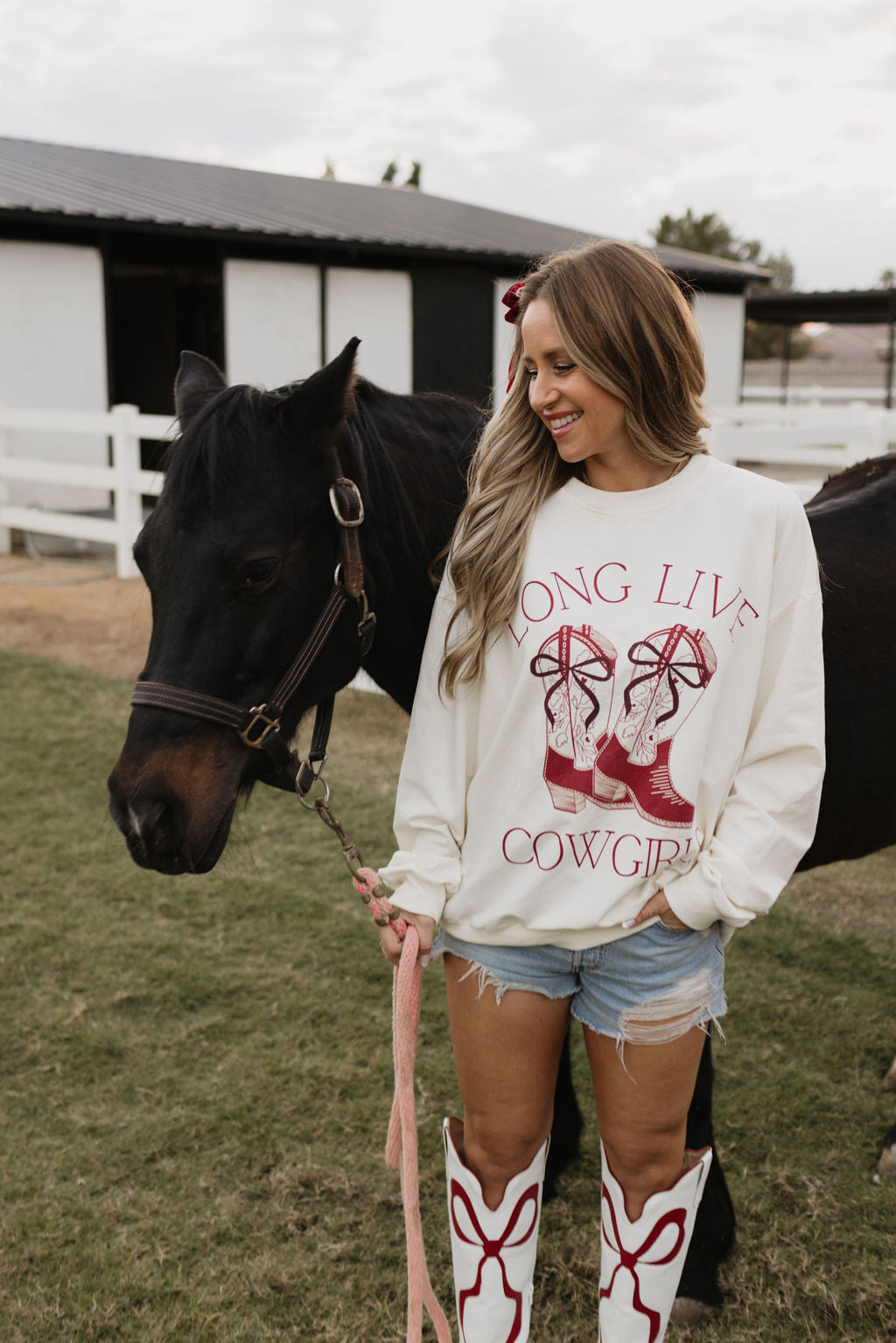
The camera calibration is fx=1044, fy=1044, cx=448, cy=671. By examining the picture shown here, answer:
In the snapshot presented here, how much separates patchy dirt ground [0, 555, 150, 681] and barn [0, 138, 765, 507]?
2.22m

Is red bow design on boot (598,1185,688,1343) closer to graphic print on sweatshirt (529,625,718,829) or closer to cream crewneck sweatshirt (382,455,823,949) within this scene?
cream crewneck sweatshirt (382,455,823,949)

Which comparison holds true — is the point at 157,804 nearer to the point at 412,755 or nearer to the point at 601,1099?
the point at 412,755

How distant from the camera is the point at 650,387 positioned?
1411mm

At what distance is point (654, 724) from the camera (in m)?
1.40

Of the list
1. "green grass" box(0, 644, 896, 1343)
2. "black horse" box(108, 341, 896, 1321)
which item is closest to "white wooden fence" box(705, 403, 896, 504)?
"green grass" box(0, 644, 896, 1343)

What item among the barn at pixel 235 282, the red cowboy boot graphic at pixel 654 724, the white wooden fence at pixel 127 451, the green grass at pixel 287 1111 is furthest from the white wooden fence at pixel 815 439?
the red cowboy boot graphic at pixel 654 724

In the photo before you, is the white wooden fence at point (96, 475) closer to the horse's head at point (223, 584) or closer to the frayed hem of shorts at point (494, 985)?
the horse's head at point (223, 584)

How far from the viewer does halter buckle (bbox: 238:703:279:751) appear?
5.01 ft

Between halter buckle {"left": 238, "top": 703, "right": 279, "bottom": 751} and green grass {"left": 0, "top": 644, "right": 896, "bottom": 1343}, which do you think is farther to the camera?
green grass {"left": 0, "top": 644, "right": 896, "bottom": 1343}

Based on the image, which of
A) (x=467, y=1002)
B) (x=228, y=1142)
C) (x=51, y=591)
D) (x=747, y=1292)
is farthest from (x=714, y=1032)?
(x=51, y=591)

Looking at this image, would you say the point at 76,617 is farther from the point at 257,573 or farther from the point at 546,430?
the point at 546,430

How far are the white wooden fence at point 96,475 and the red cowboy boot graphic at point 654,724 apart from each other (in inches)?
270

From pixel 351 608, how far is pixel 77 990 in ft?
6.86

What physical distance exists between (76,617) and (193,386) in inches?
237
